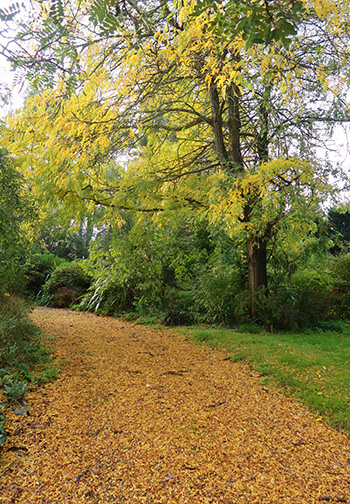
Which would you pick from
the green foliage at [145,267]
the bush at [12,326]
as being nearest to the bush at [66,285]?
the green foliage at [145,267]

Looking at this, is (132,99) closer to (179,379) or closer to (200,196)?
(200,196)

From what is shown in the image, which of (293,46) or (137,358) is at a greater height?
(293,46)

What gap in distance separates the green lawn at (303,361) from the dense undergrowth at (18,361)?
2229 mm

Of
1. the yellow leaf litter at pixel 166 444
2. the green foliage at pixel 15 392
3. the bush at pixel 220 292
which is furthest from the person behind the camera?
the bush at pixel 220 292

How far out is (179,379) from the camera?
3.29m

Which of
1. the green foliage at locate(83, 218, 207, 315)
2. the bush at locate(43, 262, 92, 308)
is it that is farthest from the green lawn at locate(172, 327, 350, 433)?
the bush at locate(43, 262, 92, 308)

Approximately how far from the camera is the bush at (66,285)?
8289 mm

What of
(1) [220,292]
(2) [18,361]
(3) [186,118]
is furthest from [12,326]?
(3) [186,118]

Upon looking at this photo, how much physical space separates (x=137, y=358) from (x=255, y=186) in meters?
2.73

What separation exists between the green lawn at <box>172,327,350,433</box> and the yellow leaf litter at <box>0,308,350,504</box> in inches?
7.3

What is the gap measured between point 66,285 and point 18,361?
19.2 feet

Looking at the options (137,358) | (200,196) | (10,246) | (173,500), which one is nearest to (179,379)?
(137,358)

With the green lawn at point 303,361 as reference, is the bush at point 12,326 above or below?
above

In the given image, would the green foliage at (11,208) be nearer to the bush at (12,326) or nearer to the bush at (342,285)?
the bush at (12,326)
